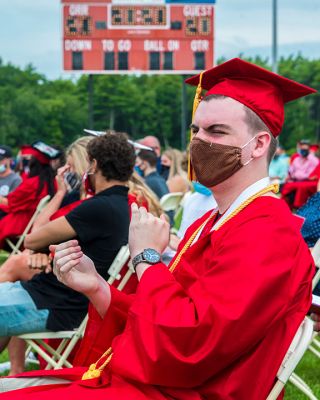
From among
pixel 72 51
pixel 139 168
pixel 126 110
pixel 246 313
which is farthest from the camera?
pixel 126 110

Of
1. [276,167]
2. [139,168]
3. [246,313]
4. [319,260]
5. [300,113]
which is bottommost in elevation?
[300,113]

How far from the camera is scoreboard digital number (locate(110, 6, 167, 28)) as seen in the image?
2841 centimetres

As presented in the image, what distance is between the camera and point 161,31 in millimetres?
28516

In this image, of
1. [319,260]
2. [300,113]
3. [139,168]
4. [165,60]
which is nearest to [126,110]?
[300,113]

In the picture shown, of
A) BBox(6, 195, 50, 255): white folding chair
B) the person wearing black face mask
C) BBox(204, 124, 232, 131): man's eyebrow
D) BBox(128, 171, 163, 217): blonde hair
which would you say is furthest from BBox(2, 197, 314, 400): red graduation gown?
the person wearing black face mask

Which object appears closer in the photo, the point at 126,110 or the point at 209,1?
the point at 209,1

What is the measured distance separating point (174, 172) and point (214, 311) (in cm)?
1075

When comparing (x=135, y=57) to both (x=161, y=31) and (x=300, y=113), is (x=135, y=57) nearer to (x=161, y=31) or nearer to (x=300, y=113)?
(x=161, y=31)

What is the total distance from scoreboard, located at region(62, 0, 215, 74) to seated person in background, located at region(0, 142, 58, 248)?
19.0 m

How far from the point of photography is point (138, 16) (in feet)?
93.8

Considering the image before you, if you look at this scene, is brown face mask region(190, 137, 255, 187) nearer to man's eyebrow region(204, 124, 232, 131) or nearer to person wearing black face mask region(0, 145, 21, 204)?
man's eyebrow region(204, 124, 232, 131)

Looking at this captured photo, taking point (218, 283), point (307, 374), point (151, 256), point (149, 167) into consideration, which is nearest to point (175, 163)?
point (149, 167)

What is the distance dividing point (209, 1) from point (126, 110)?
4603cm

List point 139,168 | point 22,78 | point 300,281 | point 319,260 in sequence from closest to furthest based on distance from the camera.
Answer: point 300,281 → point 319,260 → point 139,168 → point 22,78
